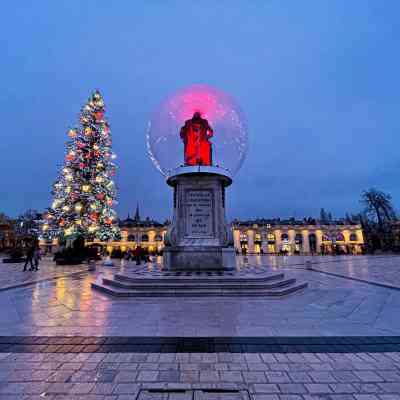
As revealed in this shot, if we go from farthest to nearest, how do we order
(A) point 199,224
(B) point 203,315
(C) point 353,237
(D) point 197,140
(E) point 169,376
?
(C) point 353,237
(D) point 197,140
(A) point 199,224
(B) point 203,315
(E) point 169,376

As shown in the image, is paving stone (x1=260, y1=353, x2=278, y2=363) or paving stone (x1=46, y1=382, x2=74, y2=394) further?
paving stone (x1=260, y1=353, x2=278, y2=363)

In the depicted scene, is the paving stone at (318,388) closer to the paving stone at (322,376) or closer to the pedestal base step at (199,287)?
the paving stone at (322,376)

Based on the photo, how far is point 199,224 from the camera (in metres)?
12.3

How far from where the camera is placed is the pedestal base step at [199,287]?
27.4 feet

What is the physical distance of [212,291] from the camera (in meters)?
8.40

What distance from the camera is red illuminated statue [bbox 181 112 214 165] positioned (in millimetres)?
13234

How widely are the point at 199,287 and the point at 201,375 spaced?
5307 mm

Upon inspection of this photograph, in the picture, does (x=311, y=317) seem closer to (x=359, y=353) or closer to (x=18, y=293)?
(x=359, y=353)

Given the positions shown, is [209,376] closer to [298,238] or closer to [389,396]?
[389,396]

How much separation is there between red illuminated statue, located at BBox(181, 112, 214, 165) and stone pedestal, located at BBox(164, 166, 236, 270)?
1260mm

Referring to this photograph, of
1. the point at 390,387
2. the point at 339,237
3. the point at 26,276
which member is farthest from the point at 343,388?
the point at 339,237

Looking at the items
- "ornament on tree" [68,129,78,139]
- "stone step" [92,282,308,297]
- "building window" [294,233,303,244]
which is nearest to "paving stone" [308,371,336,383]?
"stone step" [92,282,308,297]

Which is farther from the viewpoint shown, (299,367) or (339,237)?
(339,237)

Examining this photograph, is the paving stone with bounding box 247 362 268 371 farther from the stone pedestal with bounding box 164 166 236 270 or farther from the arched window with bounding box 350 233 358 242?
the arched window with bounding box 350 233 358 242
